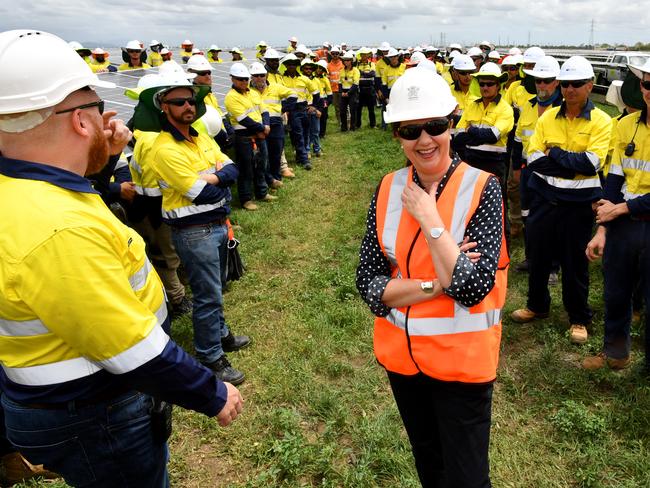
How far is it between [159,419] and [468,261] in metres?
1.35

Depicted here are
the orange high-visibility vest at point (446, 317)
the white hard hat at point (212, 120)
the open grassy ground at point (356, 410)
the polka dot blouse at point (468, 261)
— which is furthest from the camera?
the white hard hat at point (212, 120)

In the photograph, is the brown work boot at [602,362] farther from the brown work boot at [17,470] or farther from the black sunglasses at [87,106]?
the brown work boot at [17,470]

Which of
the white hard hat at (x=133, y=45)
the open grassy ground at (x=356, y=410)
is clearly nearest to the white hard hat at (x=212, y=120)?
the open grassy ground at (x=356, y=410)

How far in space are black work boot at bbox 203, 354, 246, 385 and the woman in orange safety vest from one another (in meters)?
2.14

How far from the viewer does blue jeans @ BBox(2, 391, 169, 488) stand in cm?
163

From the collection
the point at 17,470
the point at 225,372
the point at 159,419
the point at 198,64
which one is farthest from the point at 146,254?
the point at 198,64

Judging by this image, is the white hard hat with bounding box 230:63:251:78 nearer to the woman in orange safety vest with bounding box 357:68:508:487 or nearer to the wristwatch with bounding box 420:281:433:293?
the woman in orange safety vest with bounding box 357:68:508:487

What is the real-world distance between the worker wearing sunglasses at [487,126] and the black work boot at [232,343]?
3.53m

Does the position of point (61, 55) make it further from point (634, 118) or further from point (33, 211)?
point (634, 118)

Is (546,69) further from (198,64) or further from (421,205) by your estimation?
(198,64)

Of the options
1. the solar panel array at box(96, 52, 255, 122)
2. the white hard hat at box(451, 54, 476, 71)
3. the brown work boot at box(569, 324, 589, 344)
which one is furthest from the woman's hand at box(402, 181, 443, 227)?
the white hard hat at box(451, 54, 476, 71)

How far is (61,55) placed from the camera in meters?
1.54

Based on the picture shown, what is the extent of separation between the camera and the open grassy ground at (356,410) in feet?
9.64

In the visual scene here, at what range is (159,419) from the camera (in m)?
1.84
